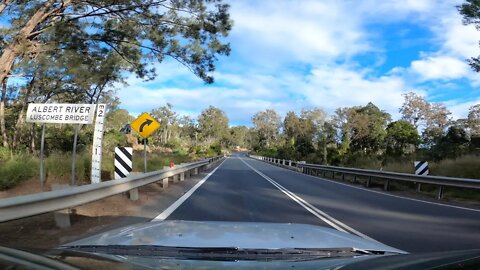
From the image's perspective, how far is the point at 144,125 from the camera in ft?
61.4

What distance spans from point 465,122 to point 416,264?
63.9m

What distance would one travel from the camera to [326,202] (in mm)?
14508

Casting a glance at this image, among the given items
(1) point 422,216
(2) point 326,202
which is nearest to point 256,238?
(1) point 422,216

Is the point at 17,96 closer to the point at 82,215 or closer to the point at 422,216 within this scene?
the point at 82,215

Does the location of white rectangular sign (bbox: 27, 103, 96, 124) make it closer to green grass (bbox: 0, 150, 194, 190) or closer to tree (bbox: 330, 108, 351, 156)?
green grass (bbox: 0, 150, 194, 190)

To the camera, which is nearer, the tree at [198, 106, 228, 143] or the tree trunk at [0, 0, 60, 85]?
the tree trunk at [0, 0, 60, 85]

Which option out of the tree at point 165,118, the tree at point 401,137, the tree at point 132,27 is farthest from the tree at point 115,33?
the tree at point 165,118

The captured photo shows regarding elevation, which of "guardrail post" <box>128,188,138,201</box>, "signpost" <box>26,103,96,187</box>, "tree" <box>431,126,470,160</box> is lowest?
"guardrail post" <box>128,188,138,201</box>

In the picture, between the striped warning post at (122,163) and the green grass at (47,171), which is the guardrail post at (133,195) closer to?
the striped warning post at (122,163)

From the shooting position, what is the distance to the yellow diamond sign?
18.6 meters

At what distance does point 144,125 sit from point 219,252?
15.3m

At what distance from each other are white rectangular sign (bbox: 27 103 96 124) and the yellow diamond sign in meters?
5.21

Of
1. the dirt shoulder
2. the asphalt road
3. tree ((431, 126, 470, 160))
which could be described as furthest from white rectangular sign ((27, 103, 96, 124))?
tree ((431, 126, 470, 160))

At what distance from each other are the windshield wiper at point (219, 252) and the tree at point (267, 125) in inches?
5028
